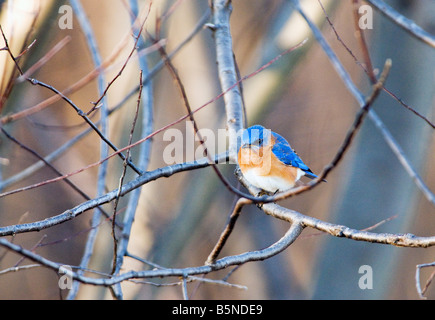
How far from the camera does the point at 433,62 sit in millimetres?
3988

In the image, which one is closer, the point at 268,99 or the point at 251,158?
the point at 251,158

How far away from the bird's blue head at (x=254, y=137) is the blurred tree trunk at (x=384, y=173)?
1.51 meters

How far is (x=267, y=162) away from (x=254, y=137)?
0.69 feet

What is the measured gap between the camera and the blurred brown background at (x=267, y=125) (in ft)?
13.0

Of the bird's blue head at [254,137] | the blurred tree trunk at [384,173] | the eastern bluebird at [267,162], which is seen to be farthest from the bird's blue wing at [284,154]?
the blurred tree trunk at [384,173]

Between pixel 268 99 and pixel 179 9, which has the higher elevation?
pixel 179 9

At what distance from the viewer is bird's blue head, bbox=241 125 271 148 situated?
2.69m

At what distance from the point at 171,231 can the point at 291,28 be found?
6.96 feet

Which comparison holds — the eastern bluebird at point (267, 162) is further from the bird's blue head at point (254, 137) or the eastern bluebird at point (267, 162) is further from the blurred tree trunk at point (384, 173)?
the blurred tree trunk at point (384, 173)

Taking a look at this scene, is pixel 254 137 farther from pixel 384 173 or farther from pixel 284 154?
pixel 384 173

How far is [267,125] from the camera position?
6.59 metres

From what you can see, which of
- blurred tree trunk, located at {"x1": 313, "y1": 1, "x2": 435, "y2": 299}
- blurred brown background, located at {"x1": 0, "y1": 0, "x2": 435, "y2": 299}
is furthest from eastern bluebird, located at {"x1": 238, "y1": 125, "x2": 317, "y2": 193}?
blurred tree trunk, located at {"x1": 313, "y1": 1, "x2": 435, "y2": 299}
